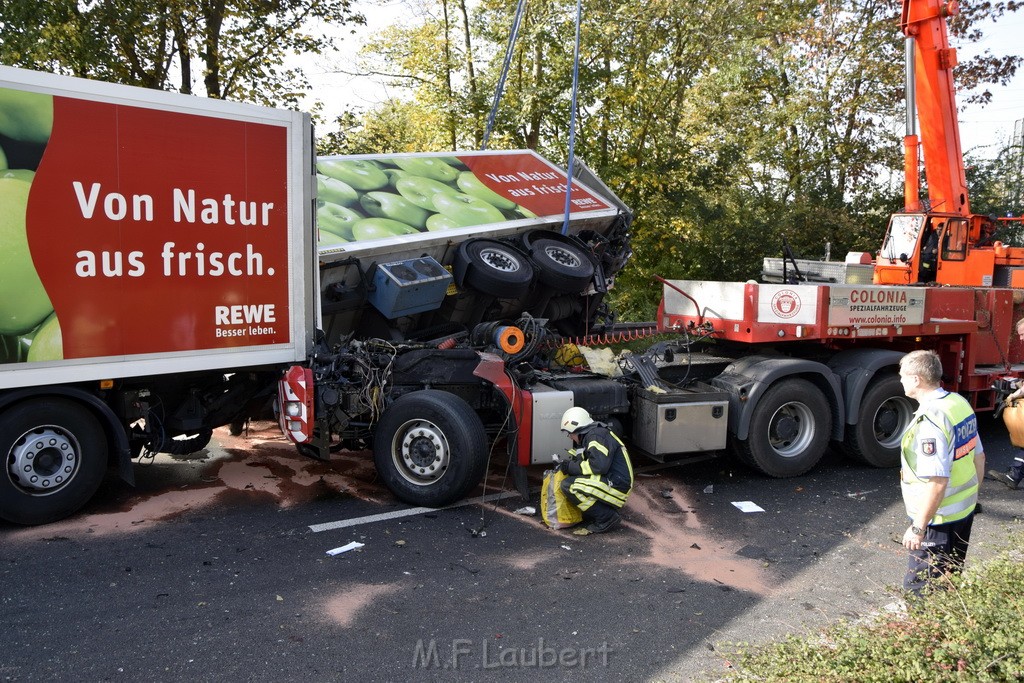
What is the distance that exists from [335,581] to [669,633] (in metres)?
2.04

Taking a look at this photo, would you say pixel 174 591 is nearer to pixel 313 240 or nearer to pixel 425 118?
pixel 313 240

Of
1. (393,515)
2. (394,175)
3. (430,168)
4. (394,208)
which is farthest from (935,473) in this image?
(430,168)

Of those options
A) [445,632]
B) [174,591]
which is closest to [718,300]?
[445,632]

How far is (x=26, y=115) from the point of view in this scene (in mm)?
5375

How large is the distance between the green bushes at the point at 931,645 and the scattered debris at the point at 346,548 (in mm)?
2838

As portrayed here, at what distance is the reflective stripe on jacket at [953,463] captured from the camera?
3.88m

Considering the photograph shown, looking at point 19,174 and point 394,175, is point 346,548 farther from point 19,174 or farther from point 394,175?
point 394,175

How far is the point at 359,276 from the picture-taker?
7.64 m

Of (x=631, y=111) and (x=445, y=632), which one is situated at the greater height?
(x=631, y=111)

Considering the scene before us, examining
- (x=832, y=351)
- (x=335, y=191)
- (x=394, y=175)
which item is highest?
(x=394, y=175)

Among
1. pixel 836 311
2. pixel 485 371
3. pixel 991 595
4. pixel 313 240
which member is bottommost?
pixel 991 595

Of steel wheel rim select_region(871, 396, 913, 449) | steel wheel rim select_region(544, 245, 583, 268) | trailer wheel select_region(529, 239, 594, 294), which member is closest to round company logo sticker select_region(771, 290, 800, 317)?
steel wheel rim select_region(871, 396, 913, 449)

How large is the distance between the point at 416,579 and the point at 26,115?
3895 millimetres

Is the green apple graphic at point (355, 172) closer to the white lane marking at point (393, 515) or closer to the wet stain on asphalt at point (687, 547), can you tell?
the white lane marking at point (393, 515)
